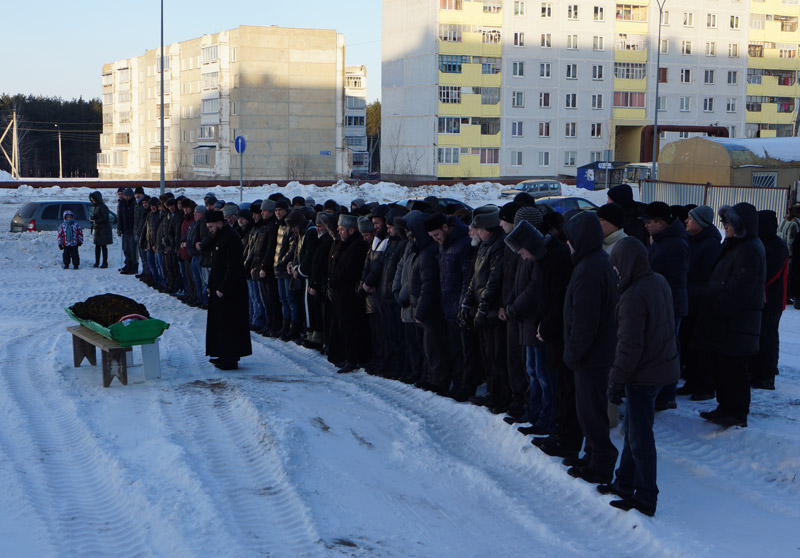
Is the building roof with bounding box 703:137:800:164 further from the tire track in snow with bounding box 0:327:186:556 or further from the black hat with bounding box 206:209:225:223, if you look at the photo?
the tire track in snow with bounding box 0:327:186:556

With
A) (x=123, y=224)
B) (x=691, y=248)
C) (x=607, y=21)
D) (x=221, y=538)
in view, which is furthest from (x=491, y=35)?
(x=221, y=538)

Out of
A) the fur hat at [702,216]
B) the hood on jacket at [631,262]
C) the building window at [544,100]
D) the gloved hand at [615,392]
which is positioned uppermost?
the building window at [544,100]

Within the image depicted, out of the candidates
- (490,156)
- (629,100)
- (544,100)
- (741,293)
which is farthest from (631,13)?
(741,293)

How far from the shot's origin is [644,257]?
19.1 feet

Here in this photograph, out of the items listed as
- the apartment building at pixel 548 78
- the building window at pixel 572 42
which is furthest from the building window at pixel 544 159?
the building window at pixel 572 42

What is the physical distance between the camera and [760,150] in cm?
3186

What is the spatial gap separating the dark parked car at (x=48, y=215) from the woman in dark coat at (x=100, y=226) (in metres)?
4.22

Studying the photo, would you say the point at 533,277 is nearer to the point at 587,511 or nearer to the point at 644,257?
the point at 644,257

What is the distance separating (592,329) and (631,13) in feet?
226

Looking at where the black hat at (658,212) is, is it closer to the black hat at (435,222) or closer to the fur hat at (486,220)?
the fur hat at (486,220)

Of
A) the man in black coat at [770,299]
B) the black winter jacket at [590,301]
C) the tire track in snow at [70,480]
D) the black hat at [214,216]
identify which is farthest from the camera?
the black hat at [214,216]

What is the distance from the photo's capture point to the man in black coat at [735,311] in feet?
24.8

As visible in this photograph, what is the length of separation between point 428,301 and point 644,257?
11.5 feet

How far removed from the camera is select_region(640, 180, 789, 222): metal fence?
24953 mm
